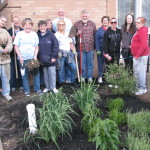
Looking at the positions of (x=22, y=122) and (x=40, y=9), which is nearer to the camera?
(x=22, y=122)

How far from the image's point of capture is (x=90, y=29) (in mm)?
6703

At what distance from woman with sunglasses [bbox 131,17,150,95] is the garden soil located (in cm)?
30

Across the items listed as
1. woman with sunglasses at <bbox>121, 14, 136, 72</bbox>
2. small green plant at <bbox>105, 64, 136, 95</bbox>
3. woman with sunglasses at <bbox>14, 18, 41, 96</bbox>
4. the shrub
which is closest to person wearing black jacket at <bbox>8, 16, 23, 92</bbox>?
woman with sunglasses at <bbox>14, 18, 41, 96</bbox>

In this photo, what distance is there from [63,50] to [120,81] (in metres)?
1.66

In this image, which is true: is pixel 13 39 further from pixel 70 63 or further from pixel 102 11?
pixel 102 11

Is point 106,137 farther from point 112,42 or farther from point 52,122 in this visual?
point 112,42

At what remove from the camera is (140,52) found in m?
5.78

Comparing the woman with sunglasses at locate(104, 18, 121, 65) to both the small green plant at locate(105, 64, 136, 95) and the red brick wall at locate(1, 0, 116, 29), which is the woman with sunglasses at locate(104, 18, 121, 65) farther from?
the red brick wall at locate(1, 0, 116, 29)

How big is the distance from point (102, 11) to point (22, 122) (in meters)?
4.38

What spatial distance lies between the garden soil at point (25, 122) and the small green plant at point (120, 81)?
0.16 metres

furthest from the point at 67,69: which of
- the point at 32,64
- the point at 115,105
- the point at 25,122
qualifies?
the point at 25,122

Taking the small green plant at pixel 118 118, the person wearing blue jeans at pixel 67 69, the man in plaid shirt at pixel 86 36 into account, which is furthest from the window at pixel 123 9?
the small green plant at pixel 118 118

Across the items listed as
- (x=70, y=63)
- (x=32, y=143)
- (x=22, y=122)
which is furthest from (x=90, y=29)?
(x=32, y=143)

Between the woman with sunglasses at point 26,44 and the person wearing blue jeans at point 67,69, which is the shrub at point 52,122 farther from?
the person wearing blue jeans at point 67,69
